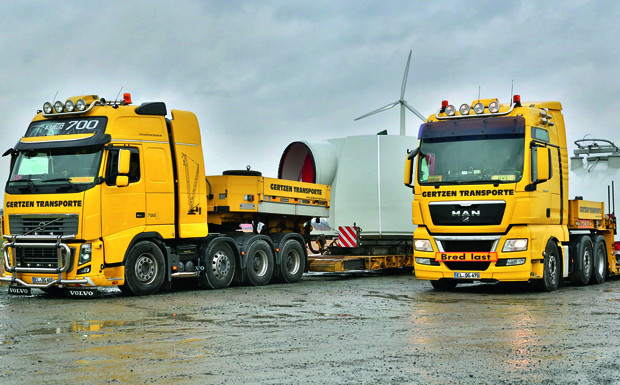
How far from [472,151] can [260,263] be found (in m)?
5.58

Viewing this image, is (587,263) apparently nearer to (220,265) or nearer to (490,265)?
(490,265)

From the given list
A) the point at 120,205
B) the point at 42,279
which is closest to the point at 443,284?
the point at 120,205

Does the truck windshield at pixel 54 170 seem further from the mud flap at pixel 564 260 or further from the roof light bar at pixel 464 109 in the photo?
the mud flap at pixel 564 260

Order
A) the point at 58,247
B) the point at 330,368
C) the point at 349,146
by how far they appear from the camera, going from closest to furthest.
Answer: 1. the point at 330,368
2. the point at 58,247
3. the point at 349,146

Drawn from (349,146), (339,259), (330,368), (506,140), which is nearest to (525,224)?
(506,140)

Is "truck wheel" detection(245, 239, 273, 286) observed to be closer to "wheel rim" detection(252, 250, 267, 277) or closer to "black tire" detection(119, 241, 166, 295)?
"wheel rim" detection(252, 250, 267, 277)

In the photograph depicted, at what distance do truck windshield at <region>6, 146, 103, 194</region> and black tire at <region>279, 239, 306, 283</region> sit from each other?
572cm

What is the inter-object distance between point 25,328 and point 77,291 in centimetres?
429

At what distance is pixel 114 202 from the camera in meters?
14.6

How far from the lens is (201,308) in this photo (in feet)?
42.3

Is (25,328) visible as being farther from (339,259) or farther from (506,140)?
(339,259)

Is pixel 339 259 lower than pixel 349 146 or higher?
lower

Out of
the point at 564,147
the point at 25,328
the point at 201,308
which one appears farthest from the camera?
the point at 564,147

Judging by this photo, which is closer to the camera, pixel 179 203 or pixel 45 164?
pixel 45 164
